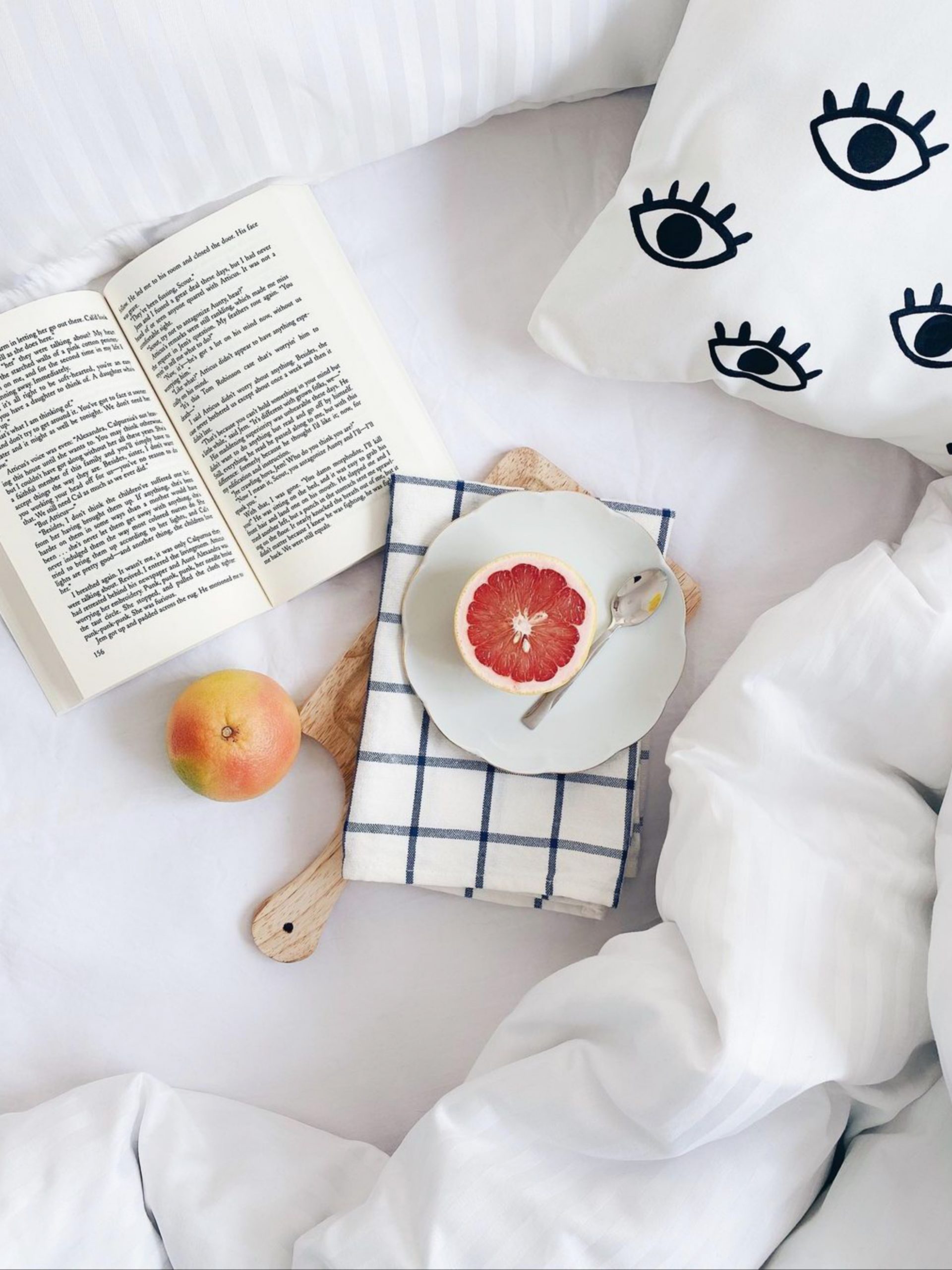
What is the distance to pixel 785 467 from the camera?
906 millimetres

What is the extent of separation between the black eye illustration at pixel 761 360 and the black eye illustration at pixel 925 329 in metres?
0.07

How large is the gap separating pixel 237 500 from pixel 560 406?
309mm

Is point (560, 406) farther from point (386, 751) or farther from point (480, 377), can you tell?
point (386, 751)

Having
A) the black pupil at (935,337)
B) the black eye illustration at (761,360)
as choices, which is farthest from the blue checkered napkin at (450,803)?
the black pupil at (935,337)

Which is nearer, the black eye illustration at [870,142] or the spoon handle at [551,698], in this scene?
the black eye illustration at [870,142]

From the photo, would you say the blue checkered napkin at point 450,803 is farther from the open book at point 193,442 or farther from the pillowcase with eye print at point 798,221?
the pillowcase with eye print at point 798,221

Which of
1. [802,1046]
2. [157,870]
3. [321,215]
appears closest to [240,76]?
[321,215]

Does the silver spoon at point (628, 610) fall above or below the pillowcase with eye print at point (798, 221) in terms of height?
below

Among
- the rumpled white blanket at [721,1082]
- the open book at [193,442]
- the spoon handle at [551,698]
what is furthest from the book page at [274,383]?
the rumpled white blanket at [721,1082]

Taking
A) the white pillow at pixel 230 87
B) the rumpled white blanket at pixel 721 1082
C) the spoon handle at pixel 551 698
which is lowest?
the rumpled white blanket at pixel 721 1082

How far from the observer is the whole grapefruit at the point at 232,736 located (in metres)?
0.80

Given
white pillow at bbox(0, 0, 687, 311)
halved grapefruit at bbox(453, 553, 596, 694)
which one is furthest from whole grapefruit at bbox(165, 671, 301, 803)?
white pillow at bbox(0, 0, 687, 311)

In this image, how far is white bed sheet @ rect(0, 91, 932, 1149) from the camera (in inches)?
34.2

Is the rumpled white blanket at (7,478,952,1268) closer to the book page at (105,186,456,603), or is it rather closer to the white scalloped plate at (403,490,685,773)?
→ the white scalloped plate at (403,490,685,773)
